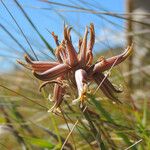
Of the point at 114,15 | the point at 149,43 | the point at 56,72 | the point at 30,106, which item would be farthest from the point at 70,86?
the point at 149,43

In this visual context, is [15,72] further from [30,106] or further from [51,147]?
[51,147]

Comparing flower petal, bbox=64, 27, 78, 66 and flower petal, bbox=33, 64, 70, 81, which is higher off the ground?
flower petal, bbox=64, 27, 78, 66

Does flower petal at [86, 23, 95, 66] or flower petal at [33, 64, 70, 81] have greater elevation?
flower petal at [86, 23, 95, 66]

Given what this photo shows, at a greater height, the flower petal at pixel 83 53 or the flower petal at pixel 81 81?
the flower petal at pixel 83 53

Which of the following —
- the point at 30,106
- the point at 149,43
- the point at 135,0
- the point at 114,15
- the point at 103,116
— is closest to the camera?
the point at 103,116

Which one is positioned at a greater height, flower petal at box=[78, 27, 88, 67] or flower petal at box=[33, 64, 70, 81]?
flower petal at box=[78, 27, 88, 67]

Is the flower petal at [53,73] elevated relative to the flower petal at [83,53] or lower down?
lower down

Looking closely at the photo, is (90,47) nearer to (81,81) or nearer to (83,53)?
(83,53)

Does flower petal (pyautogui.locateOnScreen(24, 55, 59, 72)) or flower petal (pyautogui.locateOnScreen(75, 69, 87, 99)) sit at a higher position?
flower petal (pyautogui.locateOnScreen(24, 55, 59, 72))

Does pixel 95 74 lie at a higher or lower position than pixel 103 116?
higher

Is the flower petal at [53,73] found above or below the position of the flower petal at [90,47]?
below

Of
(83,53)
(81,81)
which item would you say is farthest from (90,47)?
(81,81)
